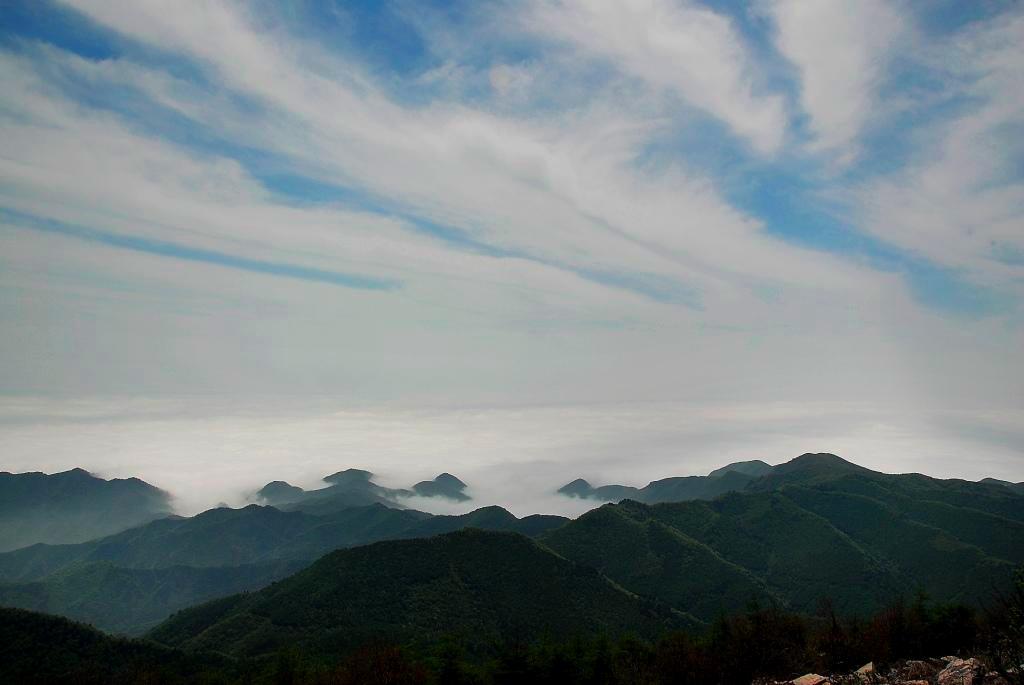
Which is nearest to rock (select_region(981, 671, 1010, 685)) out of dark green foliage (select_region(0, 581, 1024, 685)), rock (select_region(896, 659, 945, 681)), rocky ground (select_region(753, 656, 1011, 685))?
rocky ground (select_region(753, 656, 1011, 685))

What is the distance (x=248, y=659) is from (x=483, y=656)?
4562cm

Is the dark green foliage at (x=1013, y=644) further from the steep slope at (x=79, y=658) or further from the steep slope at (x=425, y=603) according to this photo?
the steep slope at (x=425, y=603)

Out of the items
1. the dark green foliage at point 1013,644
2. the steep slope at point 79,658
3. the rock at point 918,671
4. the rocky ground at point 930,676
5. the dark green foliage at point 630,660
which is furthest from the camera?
the steep slope at point 79,658

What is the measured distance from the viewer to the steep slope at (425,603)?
12862 cm

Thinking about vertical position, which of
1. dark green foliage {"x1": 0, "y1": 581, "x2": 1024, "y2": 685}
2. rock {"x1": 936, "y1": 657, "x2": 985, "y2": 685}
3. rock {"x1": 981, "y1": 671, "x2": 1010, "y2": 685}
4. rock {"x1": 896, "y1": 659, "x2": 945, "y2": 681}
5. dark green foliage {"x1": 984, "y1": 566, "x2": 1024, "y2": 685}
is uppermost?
dark green foliage {"x1": 984, "y1": 566, "x2": 1024, "y2": 685}

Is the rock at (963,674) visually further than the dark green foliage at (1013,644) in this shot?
Yes

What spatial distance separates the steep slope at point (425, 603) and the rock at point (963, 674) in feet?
328

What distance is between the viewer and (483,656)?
115m

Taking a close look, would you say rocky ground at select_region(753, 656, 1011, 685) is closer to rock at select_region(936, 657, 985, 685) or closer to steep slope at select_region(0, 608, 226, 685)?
rock at select_region(936, 657, 985, 685)

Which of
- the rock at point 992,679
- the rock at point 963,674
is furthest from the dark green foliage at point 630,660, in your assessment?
the rock at point 992,679

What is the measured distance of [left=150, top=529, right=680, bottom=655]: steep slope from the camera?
128625 mm

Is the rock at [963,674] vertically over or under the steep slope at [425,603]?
over

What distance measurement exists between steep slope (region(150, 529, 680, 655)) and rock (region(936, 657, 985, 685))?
99.8 metres

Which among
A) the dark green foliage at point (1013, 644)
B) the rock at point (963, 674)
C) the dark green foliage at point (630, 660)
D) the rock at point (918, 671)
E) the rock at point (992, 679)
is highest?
the dark green foliage at point (1013, 644)
